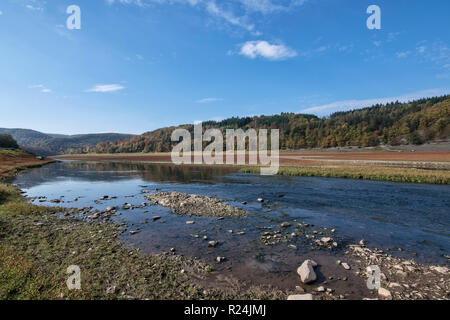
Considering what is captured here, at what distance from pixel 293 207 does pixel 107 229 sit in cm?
1496

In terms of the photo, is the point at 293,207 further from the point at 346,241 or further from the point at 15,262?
the point at 15,262

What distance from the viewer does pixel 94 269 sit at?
8523mm

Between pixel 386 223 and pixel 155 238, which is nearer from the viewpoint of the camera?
pixel 155 238

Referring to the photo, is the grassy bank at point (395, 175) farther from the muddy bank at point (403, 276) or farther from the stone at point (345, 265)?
the stone at point (345, 265)

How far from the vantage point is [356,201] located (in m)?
21.8

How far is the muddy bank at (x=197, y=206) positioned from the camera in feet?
56.9

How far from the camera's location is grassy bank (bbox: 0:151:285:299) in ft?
23.1

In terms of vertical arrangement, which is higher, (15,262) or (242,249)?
(15,262)

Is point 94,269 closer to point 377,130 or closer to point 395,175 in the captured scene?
point 395,175

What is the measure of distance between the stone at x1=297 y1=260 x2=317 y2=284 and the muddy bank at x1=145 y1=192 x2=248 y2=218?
8612 millimetres

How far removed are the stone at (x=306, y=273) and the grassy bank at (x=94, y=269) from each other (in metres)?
1.30

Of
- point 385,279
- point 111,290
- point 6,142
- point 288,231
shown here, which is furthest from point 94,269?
point 6,142
